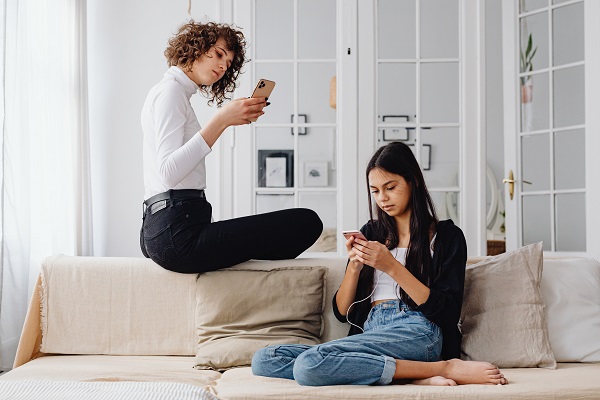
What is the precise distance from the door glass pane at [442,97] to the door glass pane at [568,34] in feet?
1.88

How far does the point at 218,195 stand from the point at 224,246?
181cm

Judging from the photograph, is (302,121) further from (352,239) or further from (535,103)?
(352,239)

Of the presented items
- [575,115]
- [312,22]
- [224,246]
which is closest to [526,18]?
[575,115]

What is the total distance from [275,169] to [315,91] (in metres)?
0.51

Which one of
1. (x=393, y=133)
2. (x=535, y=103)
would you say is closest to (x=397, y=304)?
(x=393, y=133)

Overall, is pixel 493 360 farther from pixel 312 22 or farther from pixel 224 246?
pixel 312 22

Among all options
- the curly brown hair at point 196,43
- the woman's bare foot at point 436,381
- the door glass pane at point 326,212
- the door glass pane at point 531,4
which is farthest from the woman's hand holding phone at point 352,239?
the door glass pane at point 531,4

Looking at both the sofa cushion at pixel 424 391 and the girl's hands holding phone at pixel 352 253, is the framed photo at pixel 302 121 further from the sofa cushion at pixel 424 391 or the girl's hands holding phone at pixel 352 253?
the sofa cushion at pixel 424 391

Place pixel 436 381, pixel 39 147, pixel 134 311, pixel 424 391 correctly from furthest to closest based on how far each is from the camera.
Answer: pixel 39 147 → pixel 134 311 → pixel 436 381 → pixel 424 391

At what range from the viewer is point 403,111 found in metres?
4.56

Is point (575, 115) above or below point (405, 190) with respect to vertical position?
above

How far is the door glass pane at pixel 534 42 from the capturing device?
449 centimetres

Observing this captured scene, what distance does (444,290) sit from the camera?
2.40m

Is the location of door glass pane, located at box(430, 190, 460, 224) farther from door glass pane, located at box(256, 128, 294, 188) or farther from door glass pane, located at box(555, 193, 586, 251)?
door glass pane, located at box(256, 128, 294, 188)
